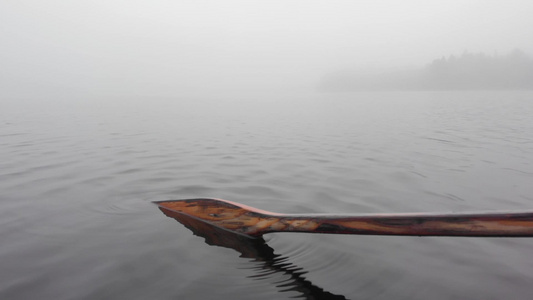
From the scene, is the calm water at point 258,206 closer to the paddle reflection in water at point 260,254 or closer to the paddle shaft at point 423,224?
the paddle reflection in water at point 260,254

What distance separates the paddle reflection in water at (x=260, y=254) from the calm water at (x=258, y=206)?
2 cm

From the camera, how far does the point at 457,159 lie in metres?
10.6

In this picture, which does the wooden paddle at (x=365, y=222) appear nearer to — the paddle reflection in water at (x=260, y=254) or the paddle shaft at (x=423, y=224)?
the paddle shaft at (x=423, y=224)

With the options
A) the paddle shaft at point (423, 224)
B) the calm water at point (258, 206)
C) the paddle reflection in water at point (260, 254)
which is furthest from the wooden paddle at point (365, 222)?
the calm water at point (258, 206)

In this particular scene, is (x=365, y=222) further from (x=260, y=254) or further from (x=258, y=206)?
(x=258, y=206)

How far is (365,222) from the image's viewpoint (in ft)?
10.5

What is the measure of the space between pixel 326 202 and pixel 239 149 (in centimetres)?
690

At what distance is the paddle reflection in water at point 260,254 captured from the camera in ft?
12.1

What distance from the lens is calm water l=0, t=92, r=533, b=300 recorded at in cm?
374

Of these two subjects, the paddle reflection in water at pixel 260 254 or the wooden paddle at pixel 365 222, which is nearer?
the wooden paddle at pixel 365 222

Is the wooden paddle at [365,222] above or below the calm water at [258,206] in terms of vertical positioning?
above

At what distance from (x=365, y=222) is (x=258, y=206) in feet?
11.8

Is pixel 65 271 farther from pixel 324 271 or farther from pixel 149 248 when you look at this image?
pixel 324 271

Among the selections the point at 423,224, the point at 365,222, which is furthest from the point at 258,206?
the point at 423,224
